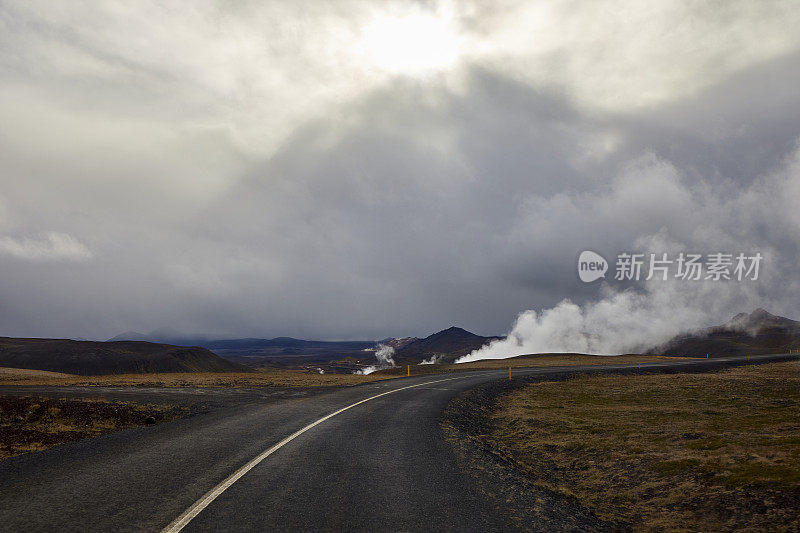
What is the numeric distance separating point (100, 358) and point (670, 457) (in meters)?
164

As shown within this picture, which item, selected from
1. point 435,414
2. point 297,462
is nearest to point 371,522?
point 297,462

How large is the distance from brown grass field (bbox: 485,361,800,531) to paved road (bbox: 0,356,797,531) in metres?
2.66

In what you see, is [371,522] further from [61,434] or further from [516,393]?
[516,393]

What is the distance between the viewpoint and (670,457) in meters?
9.17

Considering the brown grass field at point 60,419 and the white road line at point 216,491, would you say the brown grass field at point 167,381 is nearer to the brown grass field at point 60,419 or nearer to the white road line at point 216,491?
the brown grass field at point 60,419

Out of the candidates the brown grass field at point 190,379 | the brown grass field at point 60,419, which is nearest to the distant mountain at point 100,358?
the brown grass field at point 190,379

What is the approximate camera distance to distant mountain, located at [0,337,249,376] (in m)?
130

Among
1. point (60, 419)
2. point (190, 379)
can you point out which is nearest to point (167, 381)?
point (190, 379)

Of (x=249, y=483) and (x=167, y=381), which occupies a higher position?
(x=249, y=483)

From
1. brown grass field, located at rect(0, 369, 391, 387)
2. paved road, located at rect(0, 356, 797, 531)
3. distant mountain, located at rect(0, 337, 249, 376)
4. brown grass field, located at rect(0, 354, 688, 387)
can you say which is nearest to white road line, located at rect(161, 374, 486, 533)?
paved road, located at rect(0, 356, 797, 531)

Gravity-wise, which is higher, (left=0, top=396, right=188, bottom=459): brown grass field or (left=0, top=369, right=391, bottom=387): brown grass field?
(left=0, top=396, right=188, bottom=459): brown grass field

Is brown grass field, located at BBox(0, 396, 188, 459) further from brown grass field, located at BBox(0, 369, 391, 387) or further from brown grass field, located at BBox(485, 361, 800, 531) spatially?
brown grass field, located at BBox(485, 361, 800, 531)

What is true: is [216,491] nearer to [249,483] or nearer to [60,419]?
[249,483]

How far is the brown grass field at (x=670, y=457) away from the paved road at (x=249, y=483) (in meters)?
2.66
